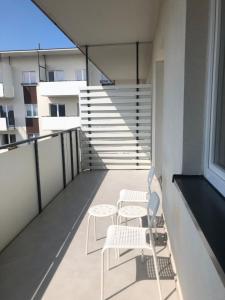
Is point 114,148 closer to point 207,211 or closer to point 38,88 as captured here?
point 207,211

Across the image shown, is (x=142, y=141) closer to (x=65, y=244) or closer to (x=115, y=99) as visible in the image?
(x=115, y=99)

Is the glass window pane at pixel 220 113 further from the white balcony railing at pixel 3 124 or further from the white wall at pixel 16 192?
the white balcony railing at pixel 3 124

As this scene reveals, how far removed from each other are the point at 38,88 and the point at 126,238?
13.9m

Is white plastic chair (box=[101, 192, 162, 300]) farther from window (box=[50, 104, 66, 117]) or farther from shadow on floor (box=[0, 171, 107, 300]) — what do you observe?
window (box=[50, 104, 66, 117])

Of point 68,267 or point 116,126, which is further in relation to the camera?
point 116,126

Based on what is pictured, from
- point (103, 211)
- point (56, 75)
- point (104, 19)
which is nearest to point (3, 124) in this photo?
point (56, 75)

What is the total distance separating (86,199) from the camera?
12.7ft

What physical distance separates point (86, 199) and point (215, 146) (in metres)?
2.70

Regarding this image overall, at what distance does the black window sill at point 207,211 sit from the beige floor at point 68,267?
89 centimetres

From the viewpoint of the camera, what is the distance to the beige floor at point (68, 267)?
1877mm

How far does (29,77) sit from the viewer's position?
1495cm

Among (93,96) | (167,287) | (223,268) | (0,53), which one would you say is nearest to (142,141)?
(93,96)

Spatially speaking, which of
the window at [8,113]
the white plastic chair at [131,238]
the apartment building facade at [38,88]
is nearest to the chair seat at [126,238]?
the white plastic chair at [131,238]

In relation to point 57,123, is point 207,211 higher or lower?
lower
